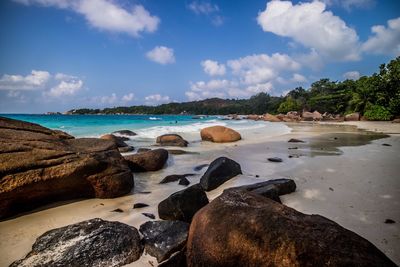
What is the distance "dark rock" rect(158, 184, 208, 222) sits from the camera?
359 centimetres

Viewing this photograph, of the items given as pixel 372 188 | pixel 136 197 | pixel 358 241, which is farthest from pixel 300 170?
pixel 358 241

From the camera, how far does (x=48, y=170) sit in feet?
13.9

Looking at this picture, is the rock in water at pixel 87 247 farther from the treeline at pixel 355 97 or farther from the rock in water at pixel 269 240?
the treeline at pixel 355 97

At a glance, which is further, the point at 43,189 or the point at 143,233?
the point at 43,189

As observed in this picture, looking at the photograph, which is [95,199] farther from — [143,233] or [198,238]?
[198,238]

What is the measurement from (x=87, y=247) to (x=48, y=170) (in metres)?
2.08

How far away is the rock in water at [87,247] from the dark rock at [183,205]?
2.08 feet

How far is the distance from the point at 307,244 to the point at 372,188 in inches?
147

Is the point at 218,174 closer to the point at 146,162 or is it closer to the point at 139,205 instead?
the point at 139,205

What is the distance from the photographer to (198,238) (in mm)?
2316

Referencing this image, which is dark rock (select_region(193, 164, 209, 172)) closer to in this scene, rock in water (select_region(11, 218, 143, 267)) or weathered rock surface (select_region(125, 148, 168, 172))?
weathered rock surface (select_region(125, 148, 168, 172))

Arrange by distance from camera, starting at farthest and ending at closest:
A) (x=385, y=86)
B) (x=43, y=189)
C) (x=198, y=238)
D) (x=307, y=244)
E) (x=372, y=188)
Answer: (x=385, y=86), (x=372, y=188), (x=43, y=189), (x=198, y=238), (x=307, y=244)

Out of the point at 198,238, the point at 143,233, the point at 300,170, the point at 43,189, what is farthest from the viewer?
the point at 300,170

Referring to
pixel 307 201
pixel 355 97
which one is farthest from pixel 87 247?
pixel 355 97
